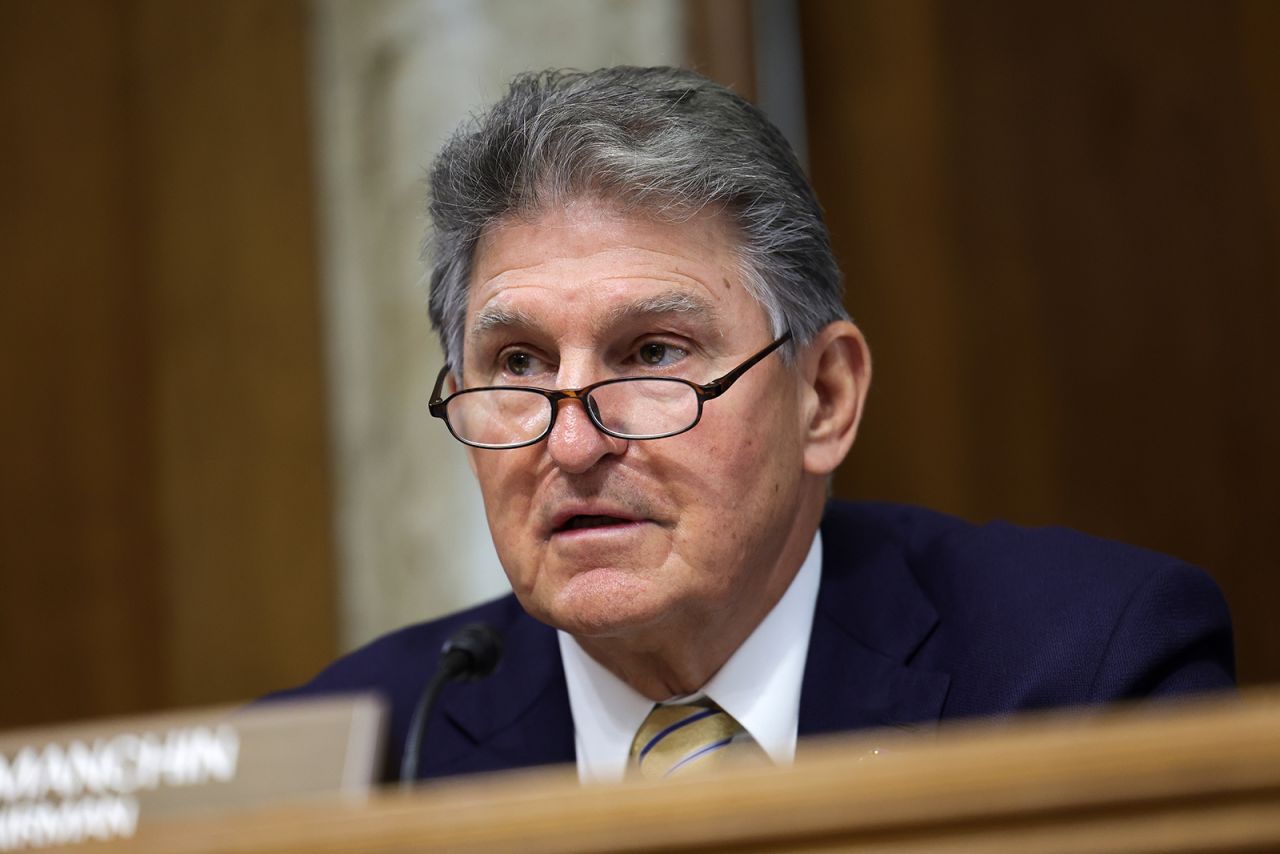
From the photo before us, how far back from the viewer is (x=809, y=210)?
187 cm

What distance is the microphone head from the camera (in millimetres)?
1636

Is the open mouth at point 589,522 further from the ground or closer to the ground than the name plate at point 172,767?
closer to the ground

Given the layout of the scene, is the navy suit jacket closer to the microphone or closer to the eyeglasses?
the microphone

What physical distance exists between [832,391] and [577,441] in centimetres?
46

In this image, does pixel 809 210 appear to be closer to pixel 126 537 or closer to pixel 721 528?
pixel 721 528

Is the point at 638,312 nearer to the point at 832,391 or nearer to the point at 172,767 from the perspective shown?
the point at 832,391

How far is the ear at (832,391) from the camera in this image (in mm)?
1849

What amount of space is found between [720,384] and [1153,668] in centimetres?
62

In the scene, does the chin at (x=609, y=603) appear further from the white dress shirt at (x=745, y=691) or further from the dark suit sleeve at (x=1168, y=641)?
the dark suit sleeve at (x=1168, y=641)

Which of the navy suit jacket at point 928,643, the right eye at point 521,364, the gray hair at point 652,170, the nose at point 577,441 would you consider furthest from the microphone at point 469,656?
the gray hair at point 652,170

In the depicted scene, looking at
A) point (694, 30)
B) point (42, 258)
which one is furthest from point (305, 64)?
point (694, 30)

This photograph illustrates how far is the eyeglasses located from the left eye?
5 cm

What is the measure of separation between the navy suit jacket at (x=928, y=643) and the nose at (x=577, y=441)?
0.40 m

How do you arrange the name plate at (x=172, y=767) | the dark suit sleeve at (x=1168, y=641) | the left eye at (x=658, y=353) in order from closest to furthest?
the name plate at (x=172, y=767) < the dark suit sleeve at (x=1168, y=641) < the left eye at (x=658, y=353)
